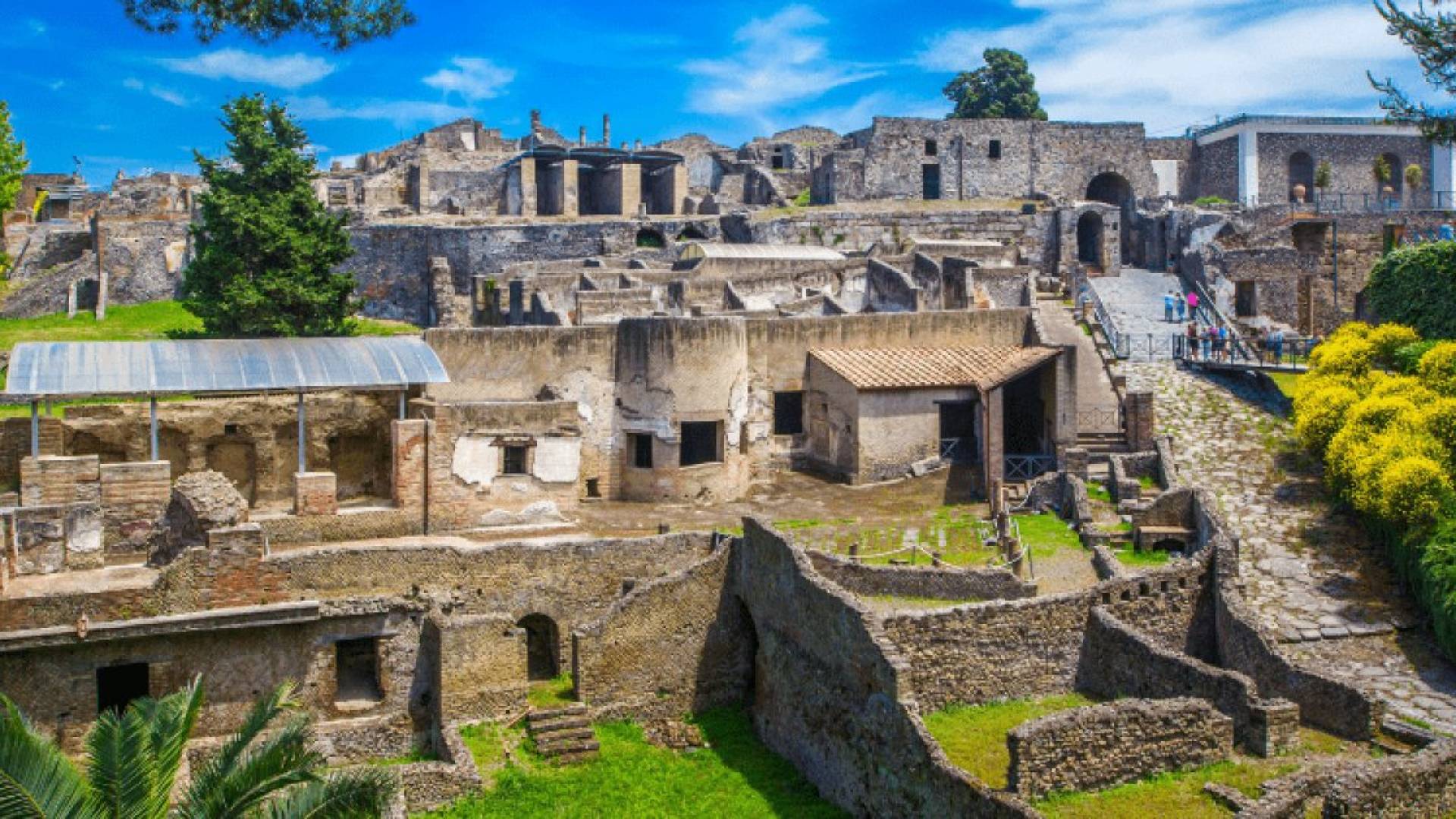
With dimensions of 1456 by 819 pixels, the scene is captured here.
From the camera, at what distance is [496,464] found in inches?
1003

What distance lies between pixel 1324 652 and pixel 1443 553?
2065 millimetres

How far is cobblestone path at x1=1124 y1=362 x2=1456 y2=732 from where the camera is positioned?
1866 centimetres

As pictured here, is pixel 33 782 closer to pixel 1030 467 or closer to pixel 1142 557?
pixel 1142 557

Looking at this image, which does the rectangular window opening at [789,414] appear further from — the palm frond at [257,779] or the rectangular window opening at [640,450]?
the palm frond at [257,779]

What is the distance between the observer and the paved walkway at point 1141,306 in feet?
111

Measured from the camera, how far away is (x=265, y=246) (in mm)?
31391

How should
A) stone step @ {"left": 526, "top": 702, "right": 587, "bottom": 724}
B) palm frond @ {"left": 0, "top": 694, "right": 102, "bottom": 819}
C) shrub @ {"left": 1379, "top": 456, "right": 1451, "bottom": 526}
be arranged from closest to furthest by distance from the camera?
palm frond @ {"left": 0, "top": 694, "right": 102, "bottom": 819} → shrub @ {"left": 1379, "top": 456, "right": 1451, "bottom": 526} → stone step @ {"left": 526, "top": 702, "right": 587, "bottom": 724}

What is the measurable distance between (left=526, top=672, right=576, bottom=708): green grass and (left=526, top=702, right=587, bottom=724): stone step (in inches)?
8.0

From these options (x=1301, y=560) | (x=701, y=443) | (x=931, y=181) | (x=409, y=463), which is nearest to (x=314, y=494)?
(x=409, y=463)

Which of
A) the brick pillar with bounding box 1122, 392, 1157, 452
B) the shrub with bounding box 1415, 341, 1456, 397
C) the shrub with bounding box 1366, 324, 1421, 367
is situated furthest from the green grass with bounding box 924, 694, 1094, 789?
the shrub with bounding box 1366, 324, 1421, 367

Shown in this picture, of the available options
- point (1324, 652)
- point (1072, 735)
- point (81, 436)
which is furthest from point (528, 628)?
point (1324, 652)

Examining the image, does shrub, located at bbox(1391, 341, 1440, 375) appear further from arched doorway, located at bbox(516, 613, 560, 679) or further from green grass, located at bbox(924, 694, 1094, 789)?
arched doorway, located at bbox(516, 613, 560, 679)

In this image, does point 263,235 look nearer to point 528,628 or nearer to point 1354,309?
point 528,628

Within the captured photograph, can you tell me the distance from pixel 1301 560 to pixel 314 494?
50.0ft
